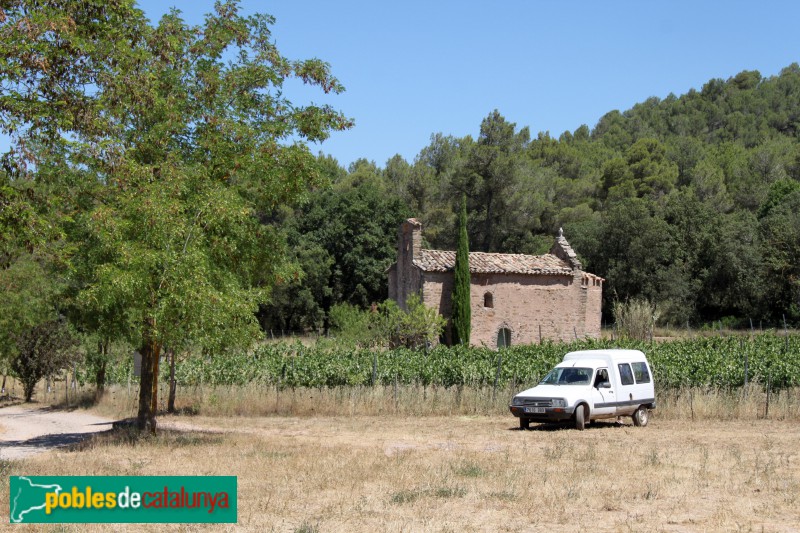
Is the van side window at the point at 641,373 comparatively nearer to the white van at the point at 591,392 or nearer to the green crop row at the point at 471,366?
the white van at the point at 591,392

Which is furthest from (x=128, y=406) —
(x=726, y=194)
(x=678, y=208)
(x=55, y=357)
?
(x=726, y=194)

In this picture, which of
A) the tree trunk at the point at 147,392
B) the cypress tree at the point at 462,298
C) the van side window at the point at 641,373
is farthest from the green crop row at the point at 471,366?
the cypress tree at the point at 462,298

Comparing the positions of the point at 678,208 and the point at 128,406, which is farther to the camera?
the point at 678,208

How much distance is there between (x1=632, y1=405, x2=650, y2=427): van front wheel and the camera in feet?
67.9

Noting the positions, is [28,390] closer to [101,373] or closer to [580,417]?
[101,373]

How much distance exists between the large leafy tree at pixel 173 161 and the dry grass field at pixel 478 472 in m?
2.71

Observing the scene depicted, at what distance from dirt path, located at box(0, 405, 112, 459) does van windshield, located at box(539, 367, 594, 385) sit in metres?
11.8

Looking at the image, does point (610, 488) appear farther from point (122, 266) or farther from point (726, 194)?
point (726, 194)

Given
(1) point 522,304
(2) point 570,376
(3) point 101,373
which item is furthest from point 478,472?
(1) point 522,304

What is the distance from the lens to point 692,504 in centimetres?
1100

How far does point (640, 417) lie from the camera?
20719 mm

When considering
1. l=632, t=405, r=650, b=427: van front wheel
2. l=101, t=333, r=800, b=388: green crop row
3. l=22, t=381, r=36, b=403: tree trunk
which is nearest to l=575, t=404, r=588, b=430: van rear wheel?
l=632, t=405, r=650, b=427: van front wheel

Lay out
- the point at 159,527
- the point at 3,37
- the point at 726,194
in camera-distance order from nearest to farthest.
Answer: the point at 159,527 → the point at 3,37 → the point at 726,194

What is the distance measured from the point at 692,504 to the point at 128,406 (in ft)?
66.2
